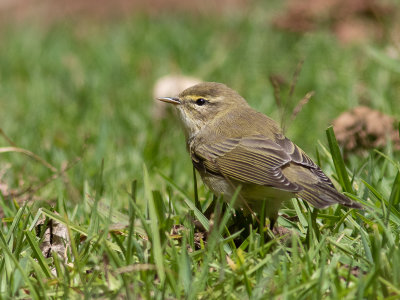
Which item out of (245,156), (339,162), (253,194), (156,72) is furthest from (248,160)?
(156,72)

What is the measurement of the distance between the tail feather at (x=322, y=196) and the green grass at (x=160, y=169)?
0.37ft

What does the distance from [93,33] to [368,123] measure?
560 centimetres

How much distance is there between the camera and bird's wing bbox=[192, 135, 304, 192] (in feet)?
11.7

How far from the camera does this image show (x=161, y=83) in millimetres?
6539

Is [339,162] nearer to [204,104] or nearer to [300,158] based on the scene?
[300,158]

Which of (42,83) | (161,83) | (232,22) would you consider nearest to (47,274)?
(161,83)

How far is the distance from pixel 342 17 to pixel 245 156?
189 inches

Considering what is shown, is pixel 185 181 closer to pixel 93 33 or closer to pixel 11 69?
pixel 11 69

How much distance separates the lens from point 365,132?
16.2ft

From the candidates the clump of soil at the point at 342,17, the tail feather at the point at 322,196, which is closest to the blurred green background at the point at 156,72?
the clump of soil at the point at 342,17

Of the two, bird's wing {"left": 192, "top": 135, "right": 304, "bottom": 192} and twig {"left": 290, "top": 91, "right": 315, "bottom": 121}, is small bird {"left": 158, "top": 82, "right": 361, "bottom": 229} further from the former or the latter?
twig {"left": 290, "top": 91, "right": 315, "bottom": 121}

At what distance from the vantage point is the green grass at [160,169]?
292 centimetres

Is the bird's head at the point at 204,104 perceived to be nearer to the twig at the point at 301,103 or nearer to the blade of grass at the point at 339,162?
the twig at the point at 301,103

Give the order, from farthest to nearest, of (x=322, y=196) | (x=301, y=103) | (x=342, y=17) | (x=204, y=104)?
(x=342, y=17)
(x=204, y=104)
(x=301, y=103)
(x=322, y=196)
